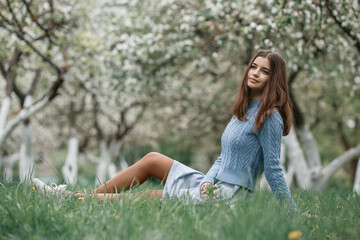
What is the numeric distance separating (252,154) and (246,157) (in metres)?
0.06

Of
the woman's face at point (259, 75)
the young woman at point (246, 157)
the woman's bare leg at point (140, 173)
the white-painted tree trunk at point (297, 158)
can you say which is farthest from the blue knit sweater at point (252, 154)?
the white-painted tree trunk at point (297, 158)

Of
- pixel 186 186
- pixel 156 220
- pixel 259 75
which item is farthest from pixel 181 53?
pixel 156 220

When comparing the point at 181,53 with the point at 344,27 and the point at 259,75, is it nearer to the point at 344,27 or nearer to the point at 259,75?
the point at 344,27

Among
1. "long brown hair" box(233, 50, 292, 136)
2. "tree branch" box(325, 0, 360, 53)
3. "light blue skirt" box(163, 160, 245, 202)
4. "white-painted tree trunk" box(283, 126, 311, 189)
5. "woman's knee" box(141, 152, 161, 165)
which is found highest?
"tree branch" box(325, 0, 360, 53)

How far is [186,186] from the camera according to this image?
11.2 feet

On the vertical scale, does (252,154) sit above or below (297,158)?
above

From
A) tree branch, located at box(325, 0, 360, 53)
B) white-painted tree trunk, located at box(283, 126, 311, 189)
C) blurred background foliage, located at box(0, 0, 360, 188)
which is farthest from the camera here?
white-painted tree trunk, located at box(283, 126, 311, 189)

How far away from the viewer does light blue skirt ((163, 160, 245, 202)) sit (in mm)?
3152

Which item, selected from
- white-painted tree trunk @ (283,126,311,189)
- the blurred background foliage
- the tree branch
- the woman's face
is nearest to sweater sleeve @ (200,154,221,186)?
the woman's face

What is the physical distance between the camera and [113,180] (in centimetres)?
345

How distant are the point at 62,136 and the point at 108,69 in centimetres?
1094

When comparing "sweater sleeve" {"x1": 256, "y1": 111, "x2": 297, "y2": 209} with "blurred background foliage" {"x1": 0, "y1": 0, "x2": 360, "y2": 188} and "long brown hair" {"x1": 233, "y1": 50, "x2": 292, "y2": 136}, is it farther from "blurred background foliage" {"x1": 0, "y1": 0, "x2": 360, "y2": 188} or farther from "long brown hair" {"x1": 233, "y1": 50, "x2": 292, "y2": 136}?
"blurred background foliage" {"x1": 0, "y1": 0, "x2": 360, "y2": 188}

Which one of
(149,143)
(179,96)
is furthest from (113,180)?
(149,143)

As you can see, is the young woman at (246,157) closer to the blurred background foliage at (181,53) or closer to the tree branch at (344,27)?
the blurred background foliage at (181,53)
